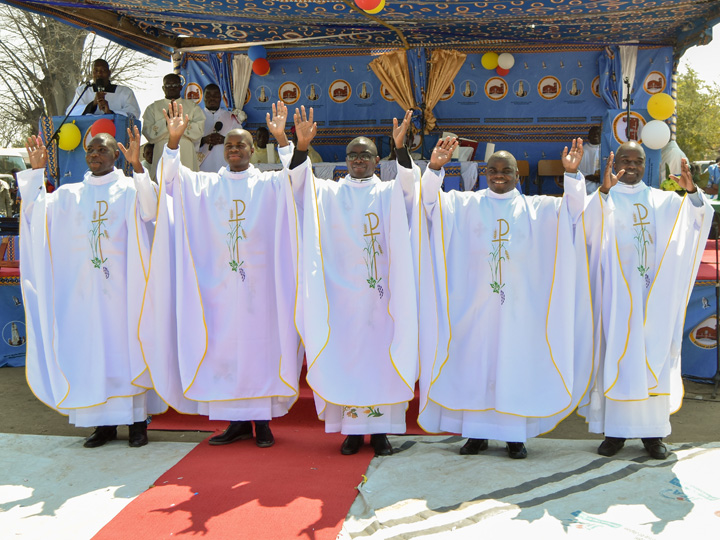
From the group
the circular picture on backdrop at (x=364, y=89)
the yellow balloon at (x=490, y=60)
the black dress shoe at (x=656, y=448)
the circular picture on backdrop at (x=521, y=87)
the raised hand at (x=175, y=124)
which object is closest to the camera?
the black dress shoe at (x=656, y=448)

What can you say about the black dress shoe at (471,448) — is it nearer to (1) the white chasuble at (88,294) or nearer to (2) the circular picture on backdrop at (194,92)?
(1) the white chasuble at (88,294)

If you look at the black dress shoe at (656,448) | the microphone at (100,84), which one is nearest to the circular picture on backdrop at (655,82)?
the microphone at (100,84)

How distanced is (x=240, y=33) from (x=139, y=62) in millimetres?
12896

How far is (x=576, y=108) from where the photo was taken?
11734 millimetres

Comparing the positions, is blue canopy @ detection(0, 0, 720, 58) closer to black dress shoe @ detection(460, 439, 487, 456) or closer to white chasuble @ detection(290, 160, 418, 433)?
white chasuble @ detection(290, 160, 418, 433)

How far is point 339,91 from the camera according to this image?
12.0 metres

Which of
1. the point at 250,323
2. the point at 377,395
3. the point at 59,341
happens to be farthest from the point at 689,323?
the point at 59,341

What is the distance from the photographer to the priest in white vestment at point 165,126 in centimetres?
1045

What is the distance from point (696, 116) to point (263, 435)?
29136 millimetres

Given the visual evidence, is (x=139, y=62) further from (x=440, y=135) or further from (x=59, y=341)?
(x=59, y=341)

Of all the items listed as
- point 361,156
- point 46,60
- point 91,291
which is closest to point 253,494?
point 91,291

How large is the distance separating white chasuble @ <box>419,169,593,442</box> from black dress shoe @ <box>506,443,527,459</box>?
75 mm

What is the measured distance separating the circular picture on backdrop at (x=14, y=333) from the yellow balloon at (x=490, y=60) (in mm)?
7696

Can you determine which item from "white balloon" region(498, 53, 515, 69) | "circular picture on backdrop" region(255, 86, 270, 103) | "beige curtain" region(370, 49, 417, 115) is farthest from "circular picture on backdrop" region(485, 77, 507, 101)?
"circular picture on backdrop" region(255, 86, 270, 103)
